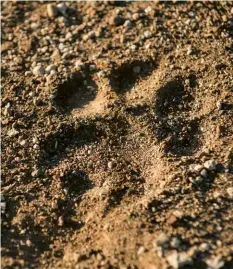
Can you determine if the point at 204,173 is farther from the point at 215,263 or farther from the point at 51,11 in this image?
the point at 51,11

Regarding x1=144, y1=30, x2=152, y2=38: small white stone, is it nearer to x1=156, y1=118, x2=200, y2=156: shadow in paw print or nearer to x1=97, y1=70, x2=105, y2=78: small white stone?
x1=97, y1=70, x2=105, y2=78: small white stone

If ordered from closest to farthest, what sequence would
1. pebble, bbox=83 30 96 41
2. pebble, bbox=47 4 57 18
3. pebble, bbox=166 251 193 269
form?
Answer: 1. pebble, bbox=166 251 193 269
2. pebble, bbox=83 30 96 41
3. pebble, bbox=47 4 57 18

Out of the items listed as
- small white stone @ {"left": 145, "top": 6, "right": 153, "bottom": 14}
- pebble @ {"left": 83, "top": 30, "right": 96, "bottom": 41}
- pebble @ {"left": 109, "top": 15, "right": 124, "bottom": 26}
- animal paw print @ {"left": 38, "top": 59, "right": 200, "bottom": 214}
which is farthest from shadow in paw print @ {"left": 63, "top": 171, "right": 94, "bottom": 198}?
small white stone @ {"left": 145, "top": 6, "right": 153, "bottom": 14}

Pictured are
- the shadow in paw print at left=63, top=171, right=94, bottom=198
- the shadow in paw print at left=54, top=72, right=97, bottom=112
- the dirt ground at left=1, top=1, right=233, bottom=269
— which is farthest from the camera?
the shadow in paw print at left=54, top=72, right=97, bottom=112

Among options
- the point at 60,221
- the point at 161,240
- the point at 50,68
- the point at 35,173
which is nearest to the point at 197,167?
the point at 161,240

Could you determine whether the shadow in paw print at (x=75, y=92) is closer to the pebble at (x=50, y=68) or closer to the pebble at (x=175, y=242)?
the pebble at (x=50, y=68)

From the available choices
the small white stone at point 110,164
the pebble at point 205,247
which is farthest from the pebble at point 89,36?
the pebble at point 205,247
